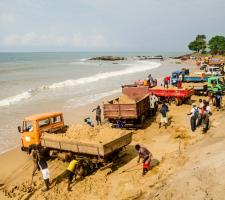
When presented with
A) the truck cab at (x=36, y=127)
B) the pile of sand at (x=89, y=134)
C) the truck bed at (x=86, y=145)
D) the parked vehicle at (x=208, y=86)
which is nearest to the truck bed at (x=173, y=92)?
the parked vehicle at (x=208, y=86)

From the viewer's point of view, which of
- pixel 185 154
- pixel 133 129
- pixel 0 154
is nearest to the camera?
pixel 185 154

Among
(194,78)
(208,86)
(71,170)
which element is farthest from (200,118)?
(194,78)

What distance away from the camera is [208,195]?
28.3 ft

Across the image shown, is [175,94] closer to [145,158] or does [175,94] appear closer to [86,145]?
[145,158]

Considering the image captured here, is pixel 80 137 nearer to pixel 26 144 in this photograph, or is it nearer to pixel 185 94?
pixel 26 144

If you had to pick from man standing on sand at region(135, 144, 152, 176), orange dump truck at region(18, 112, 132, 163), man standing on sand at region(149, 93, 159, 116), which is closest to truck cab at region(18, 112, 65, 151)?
orange dump truck at region(18, 112, 132, 163)

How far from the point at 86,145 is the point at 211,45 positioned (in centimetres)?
11393

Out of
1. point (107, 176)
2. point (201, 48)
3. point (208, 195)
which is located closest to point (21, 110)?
point (107, 176)

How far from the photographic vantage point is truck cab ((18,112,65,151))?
48.3 ft

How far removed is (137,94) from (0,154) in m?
11.0

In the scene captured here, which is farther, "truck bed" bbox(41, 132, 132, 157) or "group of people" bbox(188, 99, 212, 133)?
"group of people" bbox(188, 99, 212, 133)

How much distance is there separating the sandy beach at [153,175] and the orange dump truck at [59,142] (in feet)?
2.54

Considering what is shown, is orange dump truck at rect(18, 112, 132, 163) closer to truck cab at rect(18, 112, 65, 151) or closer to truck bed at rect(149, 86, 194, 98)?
truck cab at rect(18, 112, 65, 151)

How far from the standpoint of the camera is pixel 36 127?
48.4ft
